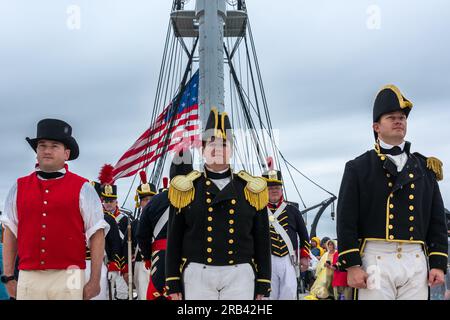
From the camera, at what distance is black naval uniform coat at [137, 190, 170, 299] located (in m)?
6.27

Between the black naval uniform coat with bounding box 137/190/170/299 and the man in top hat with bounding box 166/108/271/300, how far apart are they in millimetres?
1964

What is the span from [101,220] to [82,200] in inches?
8.2

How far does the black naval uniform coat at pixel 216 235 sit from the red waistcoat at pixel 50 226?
67 cm

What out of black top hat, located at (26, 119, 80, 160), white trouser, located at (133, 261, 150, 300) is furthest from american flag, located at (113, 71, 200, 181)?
black top hat, located at (26, 119, 80, 160)

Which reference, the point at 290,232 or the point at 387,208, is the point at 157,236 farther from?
the point at 387,208

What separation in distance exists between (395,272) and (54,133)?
100 inches

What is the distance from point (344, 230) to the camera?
409cm

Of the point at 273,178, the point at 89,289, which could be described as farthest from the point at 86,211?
the point at 273,178

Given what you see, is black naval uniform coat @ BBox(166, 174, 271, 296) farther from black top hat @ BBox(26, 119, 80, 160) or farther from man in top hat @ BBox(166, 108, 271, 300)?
black top hat @ BBox(26, 119, 80, 160)

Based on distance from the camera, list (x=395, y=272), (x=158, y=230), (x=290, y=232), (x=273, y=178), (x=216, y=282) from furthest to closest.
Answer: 1. (x=273, y=178)
2. (x=290, y=232)
3. (x=158, y=230)
4. (x=216, y=282)
5. (x=395, y=272)

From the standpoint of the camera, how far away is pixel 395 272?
12.9 ft

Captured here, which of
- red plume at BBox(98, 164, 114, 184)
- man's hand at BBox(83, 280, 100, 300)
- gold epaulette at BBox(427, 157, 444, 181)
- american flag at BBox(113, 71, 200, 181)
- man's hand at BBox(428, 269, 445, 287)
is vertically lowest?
man's hand at BBox(83, 280, 100, 300)
